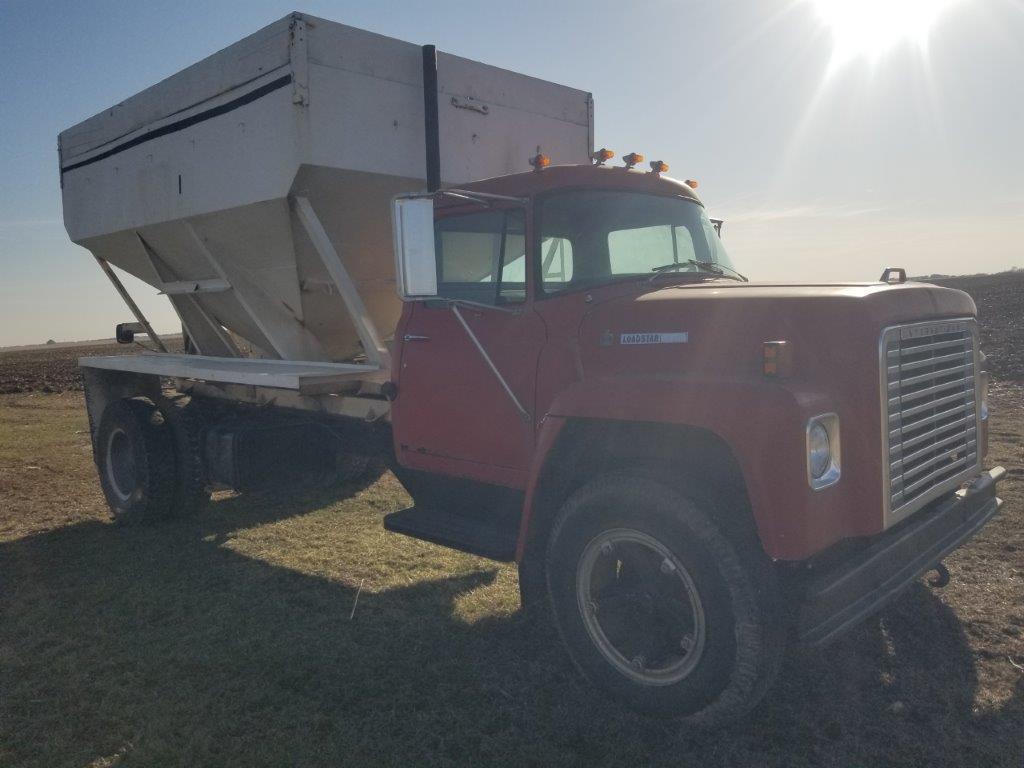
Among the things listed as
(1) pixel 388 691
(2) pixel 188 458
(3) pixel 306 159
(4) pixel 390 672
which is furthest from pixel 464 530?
(2) pixel 188 458

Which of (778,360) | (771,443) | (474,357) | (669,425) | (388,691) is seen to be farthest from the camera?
(474,357)

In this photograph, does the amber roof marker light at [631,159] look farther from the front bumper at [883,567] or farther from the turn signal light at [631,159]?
the front bumper at [883,567]

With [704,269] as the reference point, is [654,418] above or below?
below

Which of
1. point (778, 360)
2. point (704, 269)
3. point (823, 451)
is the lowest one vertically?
point (823, 451)

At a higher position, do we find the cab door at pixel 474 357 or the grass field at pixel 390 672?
the cab door at pixel 474 357

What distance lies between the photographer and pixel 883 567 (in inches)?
132

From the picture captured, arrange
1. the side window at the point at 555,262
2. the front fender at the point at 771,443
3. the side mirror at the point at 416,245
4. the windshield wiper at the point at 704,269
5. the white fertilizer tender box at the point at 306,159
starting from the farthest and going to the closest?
1. the white fertilizer tender box at the point at 306,159
2. the windshield wiper at the point at 704,269
3. the side window at the point at 555,262
4. the side mirror at the point at 416,245
5. the front fender at the point at 771,443

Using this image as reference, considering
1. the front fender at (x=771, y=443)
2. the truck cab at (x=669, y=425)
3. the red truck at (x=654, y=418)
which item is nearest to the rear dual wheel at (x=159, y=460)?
the red truck at (x=654, y=418)

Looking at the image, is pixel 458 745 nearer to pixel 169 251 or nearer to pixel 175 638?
pixel 175 638

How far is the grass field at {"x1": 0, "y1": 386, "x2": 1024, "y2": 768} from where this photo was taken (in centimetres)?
334

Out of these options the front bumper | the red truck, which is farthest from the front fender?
the front bumper

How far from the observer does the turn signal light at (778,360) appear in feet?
10.4

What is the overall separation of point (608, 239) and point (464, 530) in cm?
184

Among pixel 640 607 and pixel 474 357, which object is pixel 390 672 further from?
pixel 474 357
